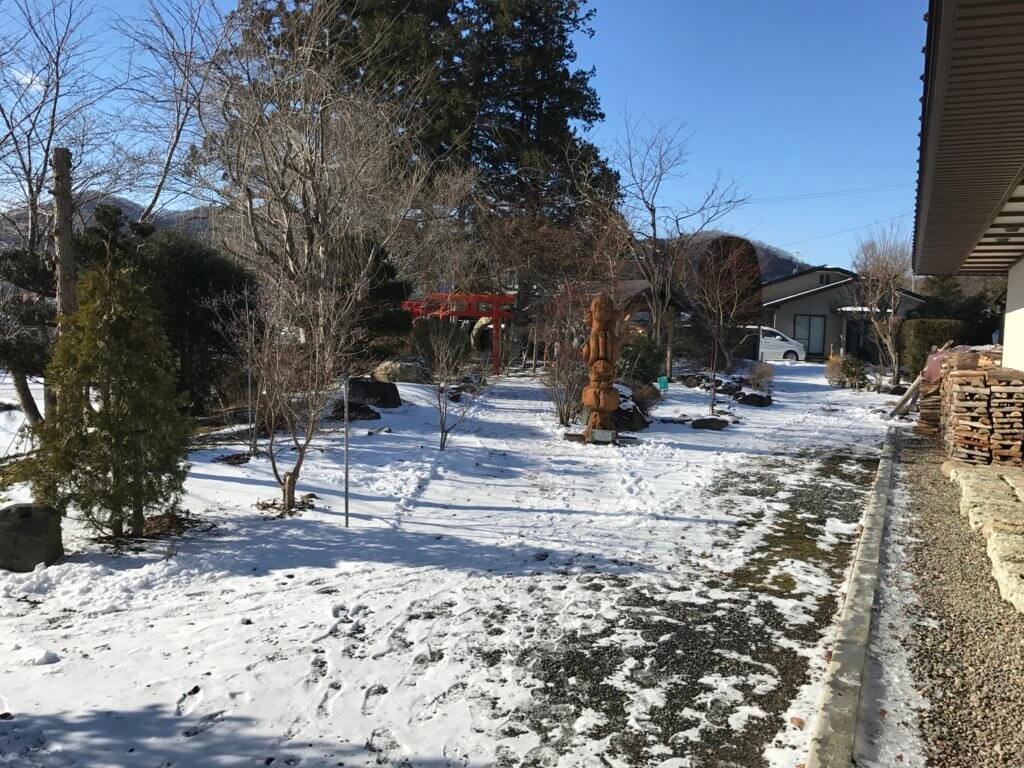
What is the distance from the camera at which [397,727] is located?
3.03 m

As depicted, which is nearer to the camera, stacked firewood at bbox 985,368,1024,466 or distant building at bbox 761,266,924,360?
stacked firewood at bbox 985,368,1024,466

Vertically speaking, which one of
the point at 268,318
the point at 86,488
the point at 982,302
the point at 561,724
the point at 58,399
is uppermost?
the point at 982,302

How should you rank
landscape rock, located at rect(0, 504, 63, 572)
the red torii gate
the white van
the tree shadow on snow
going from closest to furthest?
the tree shadow on snow < landscape rock, located at rect(0, 504, 63, 572) < the red torii gate < the white van

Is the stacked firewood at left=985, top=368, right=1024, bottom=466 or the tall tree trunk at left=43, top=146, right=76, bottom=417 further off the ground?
the tall tree trunk at left=43, top=146, right=76, bottom=417

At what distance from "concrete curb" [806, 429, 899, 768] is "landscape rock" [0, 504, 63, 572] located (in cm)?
482

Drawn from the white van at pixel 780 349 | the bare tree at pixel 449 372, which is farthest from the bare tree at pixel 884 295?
the bare tree at pixel 449 372

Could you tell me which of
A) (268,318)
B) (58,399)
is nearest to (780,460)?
(268,318)

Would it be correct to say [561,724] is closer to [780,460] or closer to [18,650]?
[18,650]

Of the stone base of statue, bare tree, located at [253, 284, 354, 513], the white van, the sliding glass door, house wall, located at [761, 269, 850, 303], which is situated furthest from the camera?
house wall, located at [761, 269, 850, 303]

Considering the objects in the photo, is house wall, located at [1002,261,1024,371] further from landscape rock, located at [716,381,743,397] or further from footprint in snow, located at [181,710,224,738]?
footprint in snow, located at [181,710,224,738]

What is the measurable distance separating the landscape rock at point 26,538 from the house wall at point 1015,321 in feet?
38.2

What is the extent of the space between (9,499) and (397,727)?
16.0ft

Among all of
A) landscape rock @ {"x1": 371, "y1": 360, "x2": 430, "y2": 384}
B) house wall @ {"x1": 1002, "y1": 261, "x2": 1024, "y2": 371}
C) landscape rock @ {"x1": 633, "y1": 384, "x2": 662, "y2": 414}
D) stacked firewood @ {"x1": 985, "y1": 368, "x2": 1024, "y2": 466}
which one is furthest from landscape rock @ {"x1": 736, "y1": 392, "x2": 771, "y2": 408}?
landscape rock @ {"x1": 371, "y1": 360, "x2": 430, "y2": 384}

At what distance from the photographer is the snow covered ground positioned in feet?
9.67
